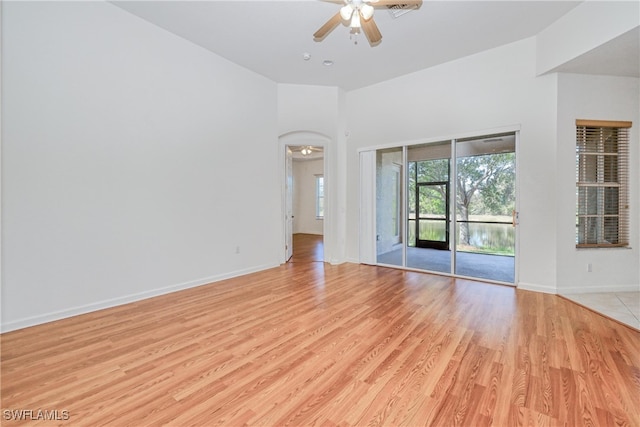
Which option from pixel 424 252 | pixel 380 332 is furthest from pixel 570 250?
pixel 380 332

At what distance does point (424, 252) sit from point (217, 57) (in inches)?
202

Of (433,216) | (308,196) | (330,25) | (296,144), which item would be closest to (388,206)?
(433,216)

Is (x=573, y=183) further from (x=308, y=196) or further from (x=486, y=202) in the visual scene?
(x=308, y=196)

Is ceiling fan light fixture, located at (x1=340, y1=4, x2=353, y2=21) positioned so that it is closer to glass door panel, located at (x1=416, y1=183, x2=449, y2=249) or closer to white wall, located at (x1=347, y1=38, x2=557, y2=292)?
white wall, located at (x1=347, y1=38, x2=557, y2=292)

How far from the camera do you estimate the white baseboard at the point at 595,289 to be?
364 centimetres

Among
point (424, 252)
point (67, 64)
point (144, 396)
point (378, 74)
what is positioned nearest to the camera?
point (144, 396)

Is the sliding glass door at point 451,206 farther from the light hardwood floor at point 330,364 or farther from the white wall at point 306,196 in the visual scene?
the white wall at point 306,196

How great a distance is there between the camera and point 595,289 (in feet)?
12.0

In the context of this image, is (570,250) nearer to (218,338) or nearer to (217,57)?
(218,338)

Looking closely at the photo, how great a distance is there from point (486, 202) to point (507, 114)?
1372mm

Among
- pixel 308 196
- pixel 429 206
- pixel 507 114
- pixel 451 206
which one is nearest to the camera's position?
pixel 507 114

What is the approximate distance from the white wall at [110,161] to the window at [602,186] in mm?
4984

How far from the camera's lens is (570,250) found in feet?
12.0

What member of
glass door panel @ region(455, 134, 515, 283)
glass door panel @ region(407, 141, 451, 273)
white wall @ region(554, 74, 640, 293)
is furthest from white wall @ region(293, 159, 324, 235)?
white wall @ region(554, 74, 640, 293)
